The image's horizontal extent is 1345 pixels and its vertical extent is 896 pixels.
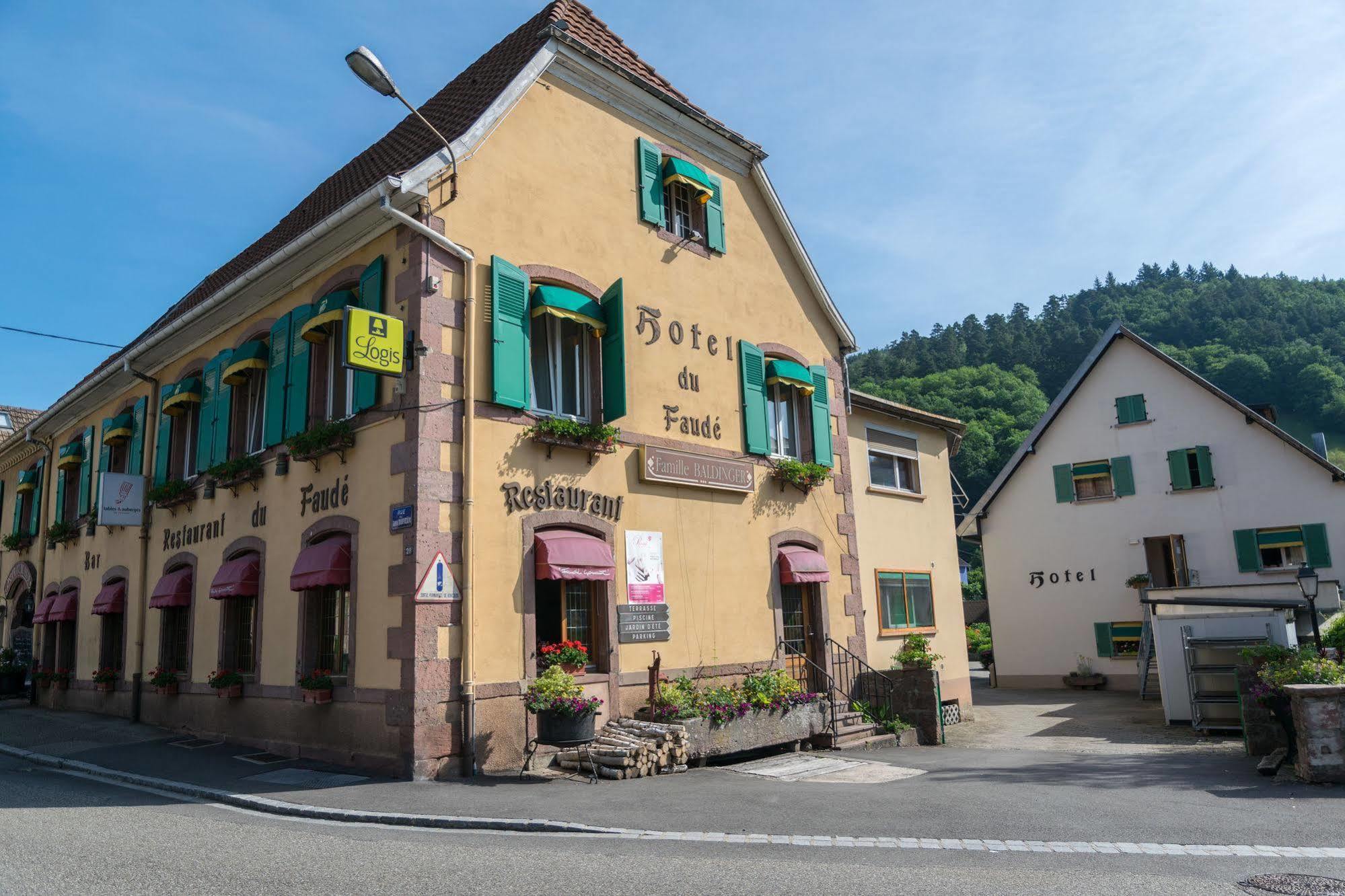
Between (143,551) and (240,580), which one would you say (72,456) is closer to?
(143,551)

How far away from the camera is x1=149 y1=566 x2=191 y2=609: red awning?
1469cm

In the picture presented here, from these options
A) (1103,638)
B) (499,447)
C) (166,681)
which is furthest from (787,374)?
(1103,638)

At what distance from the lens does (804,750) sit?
42.7 ft

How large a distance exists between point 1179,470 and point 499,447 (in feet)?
71.3

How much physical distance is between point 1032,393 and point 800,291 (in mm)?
57079

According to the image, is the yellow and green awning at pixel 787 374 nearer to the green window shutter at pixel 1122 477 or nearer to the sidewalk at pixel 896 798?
the sidewalk at pixel 896 798

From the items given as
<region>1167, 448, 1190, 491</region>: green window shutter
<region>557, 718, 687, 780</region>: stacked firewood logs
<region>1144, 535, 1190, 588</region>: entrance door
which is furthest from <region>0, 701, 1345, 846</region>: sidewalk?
<region>1167, 448, 1190, 491</region>: green window shutter

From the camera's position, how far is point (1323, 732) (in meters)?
9.55

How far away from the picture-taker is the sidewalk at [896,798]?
7.69 m

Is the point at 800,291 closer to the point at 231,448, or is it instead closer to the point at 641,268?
the point at 641,268

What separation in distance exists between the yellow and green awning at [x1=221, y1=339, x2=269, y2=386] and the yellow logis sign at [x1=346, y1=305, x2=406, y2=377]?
12.9ft

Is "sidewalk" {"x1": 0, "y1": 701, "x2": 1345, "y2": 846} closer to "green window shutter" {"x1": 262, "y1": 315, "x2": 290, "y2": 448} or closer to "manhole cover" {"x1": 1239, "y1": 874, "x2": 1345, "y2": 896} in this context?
"manhole cover" {"x1": 1239, "y1": 874, "x2": 1345, "y2": 896}

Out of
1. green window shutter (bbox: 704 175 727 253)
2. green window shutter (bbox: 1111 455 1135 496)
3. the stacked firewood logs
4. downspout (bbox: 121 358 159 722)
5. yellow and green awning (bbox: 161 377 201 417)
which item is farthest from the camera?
green window shutter (bbox: 1111 455 1135 496)

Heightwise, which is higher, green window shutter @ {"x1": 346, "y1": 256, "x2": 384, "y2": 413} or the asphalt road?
green window shutter @ {"x1": 346, "y1": 256, "x2": 384, "y2": 413}
